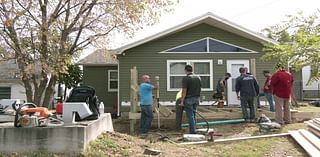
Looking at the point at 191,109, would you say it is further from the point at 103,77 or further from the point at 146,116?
the point at 103,77

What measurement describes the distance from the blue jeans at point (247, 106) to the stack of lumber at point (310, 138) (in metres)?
2.38

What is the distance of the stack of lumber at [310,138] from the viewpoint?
742cm

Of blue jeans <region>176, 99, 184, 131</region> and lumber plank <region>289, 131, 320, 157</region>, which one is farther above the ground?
blue jeans <region>176, 99, 184, 131</region>

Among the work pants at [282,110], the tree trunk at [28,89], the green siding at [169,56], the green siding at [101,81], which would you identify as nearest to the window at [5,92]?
the green siding at [101,81]

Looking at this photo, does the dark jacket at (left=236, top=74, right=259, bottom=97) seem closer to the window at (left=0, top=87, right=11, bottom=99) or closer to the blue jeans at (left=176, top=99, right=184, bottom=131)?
the blue jeans at (left=176, top=99, right=184, bottom=131)

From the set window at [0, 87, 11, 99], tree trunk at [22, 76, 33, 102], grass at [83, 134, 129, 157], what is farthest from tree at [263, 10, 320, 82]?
window at [0, 87, 11, 99]

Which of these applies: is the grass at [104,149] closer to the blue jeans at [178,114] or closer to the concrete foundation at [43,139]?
the concrete foundation at [43,139]

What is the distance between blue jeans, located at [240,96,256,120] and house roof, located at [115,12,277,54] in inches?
206

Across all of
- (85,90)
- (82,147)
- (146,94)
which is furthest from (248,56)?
(82,147)

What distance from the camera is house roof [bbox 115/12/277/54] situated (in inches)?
645

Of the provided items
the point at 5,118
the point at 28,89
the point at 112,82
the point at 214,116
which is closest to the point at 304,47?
the point at 214,116

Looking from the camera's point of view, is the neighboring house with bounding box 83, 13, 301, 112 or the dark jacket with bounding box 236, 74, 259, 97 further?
the neighboring house with bounding box 83, 13, 301, 112

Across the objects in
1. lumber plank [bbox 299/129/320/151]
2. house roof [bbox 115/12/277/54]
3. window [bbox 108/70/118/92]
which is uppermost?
house roof [bbox 115/12/277/54]

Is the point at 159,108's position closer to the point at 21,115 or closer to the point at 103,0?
the point at 103,0
